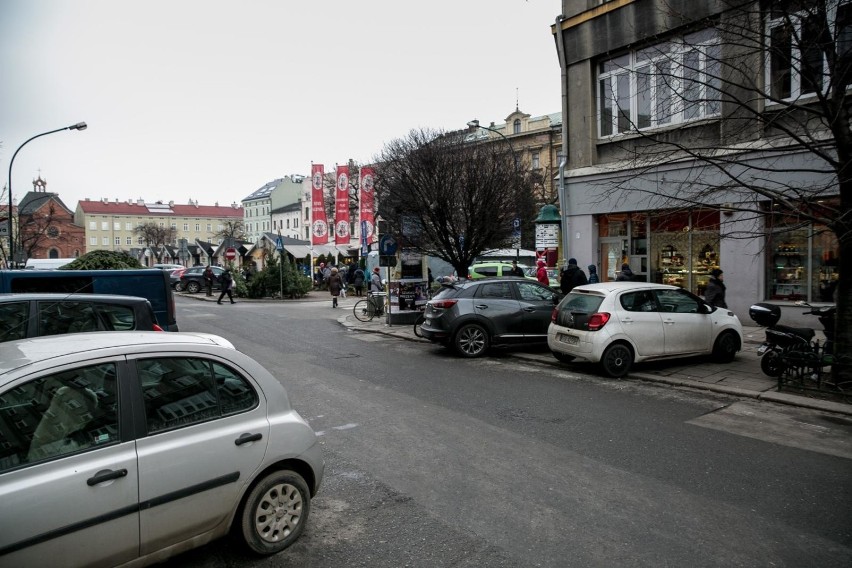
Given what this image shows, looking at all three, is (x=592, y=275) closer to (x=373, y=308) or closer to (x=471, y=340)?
(x=471, y=340)

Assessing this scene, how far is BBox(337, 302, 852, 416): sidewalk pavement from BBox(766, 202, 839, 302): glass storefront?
5.92 ft

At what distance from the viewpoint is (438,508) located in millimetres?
4367

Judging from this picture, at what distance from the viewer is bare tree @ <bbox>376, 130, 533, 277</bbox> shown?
16.5m

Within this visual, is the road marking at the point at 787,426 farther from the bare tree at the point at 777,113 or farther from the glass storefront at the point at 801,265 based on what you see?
the glass storefront at the point at 801,265

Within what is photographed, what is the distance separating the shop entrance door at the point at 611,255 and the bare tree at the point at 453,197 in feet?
9.54

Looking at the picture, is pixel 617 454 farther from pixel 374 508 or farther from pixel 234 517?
pixel 234 517

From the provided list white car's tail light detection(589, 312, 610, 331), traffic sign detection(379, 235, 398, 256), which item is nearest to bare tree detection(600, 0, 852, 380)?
white car's tail light detection(589, 312, 610, 331)

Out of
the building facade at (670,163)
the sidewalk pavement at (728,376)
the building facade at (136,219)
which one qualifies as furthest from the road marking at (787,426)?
the building facade at (136,219)

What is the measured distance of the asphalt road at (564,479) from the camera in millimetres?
3746

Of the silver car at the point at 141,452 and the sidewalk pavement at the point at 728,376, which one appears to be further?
the sidewalk pavement at the point at 728,376

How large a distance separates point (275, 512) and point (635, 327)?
7.45 meters

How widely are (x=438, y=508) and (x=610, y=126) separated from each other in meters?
14.9

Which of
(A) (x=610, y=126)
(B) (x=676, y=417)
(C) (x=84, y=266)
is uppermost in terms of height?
(A) (x=610, y=126)

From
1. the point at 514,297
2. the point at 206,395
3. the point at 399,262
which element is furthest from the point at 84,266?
the point at 206,395
